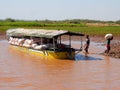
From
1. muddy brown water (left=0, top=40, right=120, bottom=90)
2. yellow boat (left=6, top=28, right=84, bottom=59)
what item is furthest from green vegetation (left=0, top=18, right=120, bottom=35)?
muddy brown water (left=0, top=40, right=120, bottom=90)

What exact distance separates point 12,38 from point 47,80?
47.0 ft

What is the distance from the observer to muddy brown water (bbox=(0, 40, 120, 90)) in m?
11.9

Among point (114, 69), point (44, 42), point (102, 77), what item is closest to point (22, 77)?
point (102, 77)

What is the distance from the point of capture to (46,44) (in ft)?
65.8

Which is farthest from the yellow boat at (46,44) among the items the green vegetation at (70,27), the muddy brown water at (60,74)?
the green vegetation at (70,27)

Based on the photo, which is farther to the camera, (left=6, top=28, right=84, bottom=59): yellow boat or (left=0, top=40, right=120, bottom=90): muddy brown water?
(left=6, top=28, right=84, bottom=59): yellow boat

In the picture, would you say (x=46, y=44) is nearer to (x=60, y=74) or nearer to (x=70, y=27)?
(x=60, y=74)

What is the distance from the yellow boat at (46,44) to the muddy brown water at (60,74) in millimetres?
459

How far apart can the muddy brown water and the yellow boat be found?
46 cm

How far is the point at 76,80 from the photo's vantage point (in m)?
12.9

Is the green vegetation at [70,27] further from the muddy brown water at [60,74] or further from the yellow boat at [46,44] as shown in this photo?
the muddy brown water at [60,74]

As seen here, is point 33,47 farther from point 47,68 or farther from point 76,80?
point 76,80

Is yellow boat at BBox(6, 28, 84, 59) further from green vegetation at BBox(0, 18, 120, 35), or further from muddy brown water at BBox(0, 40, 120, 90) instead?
green vegetation at BBox(0, 18, 120, 35)

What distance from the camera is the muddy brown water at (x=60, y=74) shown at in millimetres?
11898
